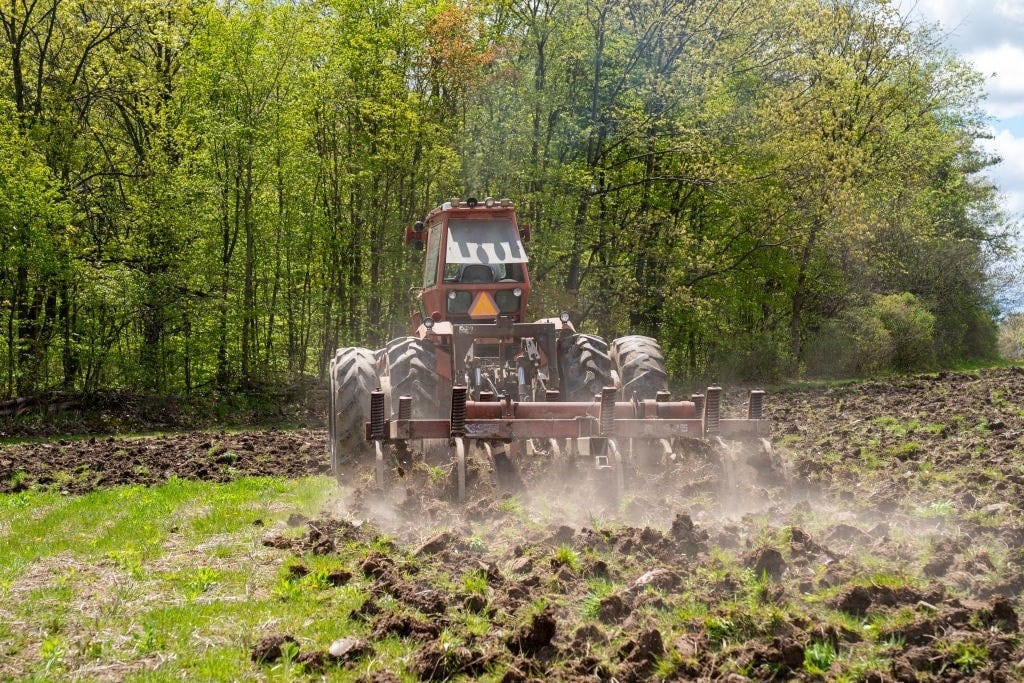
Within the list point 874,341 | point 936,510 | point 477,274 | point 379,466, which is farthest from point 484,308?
point 874,341

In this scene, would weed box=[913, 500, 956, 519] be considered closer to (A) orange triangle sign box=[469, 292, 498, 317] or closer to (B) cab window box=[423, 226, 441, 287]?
(A) orange triangle sign box=[469, 292, 498, 317]

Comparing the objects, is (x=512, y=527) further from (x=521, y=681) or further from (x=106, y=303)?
(x=106, y=303)

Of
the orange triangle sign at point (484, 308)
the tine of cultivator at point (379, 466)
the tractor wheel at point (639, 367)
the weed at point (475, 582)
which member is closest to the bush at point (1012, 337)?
the tractor wheel at point (639, 367)

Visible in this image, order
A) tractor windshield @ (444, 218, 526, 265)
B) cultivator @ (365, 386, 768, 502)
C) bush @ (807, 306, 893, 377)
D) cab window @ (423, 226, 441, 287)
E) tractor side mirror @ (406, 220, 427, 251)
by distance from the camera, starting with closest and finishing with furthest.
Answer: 1. cultivator @ (365, 386, 768, 502)
2. tractor windshield @ (444, 218, 526, 265)
3. cab window @ (423, 226, 441, 287)
4. tractor side mirror @ (406, 220, 427, 251)
5. bush @ (807, 306, 893, 377)

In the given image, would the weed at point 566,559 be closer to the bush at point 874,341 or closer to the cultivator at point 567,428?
the cultivator at point 567,428

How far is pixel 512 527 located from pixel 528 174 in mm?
16649

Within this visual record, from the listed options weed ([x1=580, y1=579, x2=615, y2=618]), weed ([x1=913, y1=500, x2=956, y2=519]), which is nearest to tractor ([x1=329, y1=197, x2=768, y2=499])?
weed ([x1=913, y1=500, x2=956, y2=519])

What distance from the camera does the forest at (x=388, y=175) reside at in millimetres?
20703

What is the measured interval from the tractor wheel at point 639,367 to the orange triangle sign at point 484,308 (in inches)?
57.6

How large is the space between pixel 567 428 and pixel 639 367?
2.19 meters

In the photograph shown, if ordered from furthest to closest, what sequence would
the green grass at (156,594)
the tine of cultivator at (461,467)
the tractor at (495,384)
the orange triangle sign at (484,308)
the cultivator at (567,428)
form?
the orange triangle sign at (484,308)
the tractor at (495,384)
the cultivator at (567,428)
the tine of cultivator at (461,467)
the green grass at (156,594)

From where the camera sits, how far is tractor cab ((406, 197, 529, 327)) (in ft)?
35.1

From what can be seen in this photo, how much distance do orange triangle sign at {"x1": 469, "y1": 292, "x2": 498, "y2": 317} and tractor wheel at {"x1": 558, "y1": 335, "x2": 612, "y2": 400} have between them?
2.63ft

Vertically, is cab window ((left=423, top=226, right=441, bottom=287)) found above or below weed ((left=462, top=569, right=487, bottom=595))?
above
